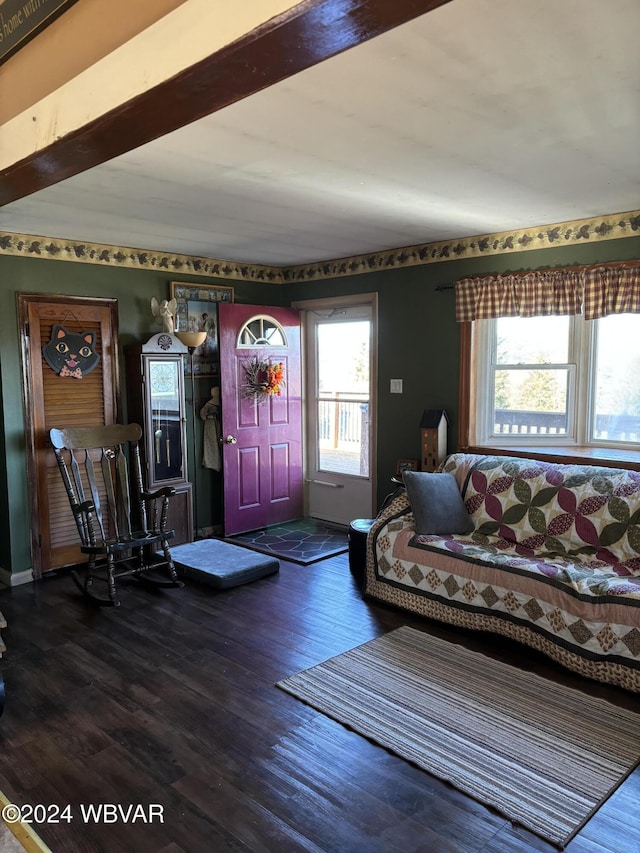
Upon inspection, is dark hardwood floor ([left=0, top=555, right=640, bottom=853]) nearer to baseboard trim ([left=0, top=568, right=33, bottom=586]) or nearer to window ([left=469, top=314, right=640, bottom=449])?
baseboard trim ([left=0, top=568, right=33, bottom=586])

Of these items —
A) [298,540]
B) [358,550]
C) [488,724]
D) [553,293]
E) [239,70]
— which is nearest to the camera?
[239,70]

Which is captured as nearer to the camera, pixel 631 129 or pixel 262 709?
pixel 631 129

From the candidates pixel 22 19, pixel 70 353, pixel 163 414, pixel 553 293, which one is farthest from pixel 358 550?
pixel 22 19

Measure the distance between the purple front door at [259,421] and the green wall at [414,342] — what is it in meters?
0.75

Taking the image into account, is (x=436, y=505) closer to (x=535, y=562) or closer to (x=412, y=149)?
(x=535, y=562)

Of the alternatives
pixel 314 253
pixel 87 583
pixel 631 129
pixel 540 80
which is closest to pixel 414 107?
pixel 540 80

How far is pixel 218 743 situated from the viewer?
2553 millimetres

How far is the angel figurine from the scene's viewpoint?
192 inches

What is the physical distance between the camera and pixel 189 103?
147 cm

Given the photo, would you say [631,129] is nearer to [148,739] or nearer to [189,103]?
[189,103]

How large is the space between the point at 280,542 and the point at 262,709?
2546 millimetres

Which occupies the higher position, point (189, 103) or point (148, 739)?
point (189, 103)

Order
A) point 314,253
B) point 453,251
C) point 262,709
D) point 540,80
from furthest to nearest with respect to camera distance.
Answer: point 314,253
point 453,251
point 262,709
point 540,80

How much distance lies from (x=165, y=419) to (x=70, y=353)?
2.76 ft
